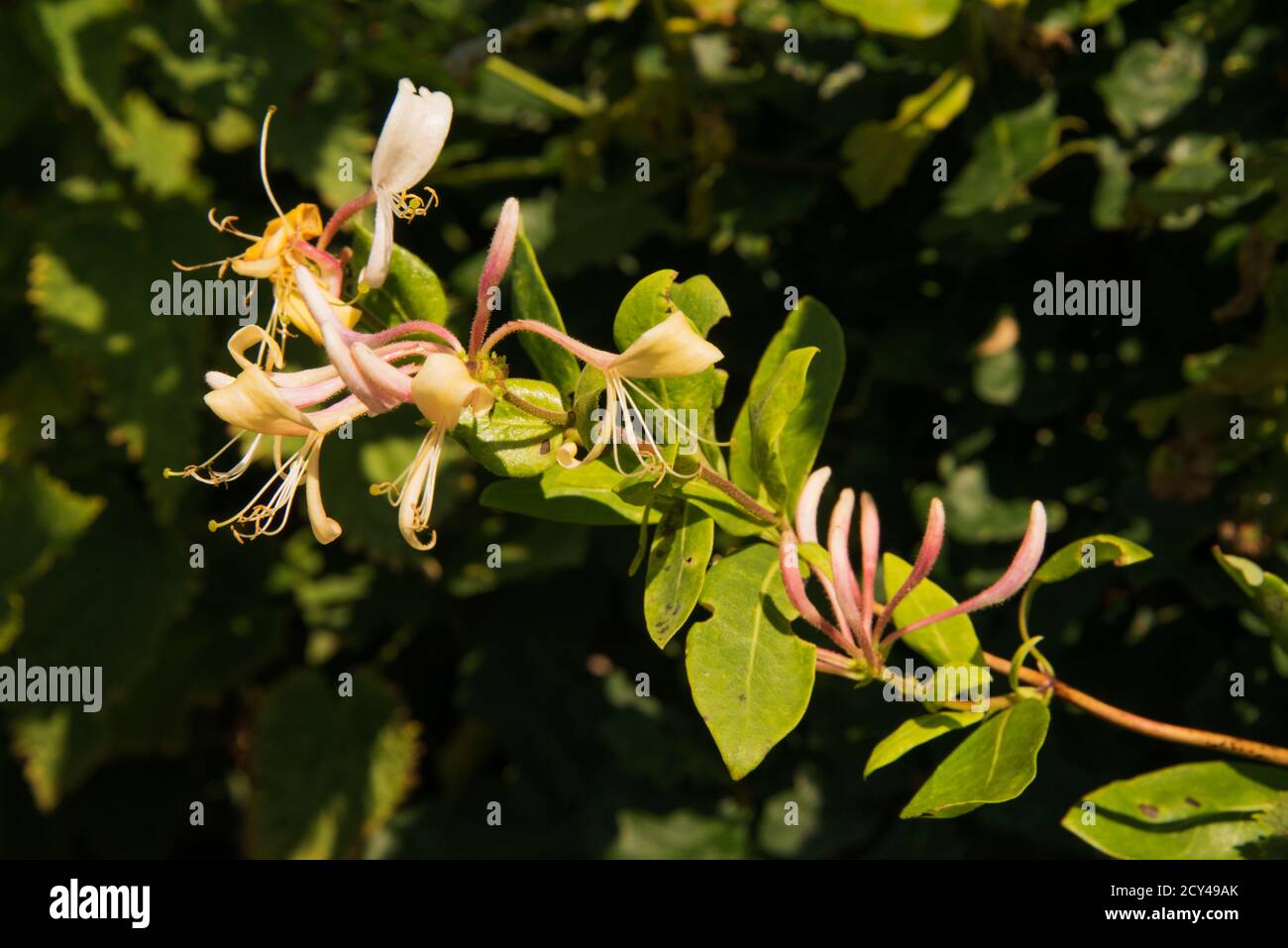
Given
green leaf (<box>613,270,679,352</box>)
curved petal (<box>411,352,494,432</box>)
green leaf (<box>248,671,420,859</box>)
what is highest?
green leaf (<box>613,270,679,352</box>)

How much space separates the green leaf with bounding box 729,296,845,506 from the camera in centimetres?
66

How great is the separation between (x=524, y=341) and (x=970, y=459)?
577mm

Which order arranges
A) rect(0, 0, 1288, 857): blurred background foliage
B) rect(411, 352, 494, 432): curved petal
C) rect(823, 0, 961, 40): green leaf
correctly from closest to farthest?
rect(411, 352, 494, 432): curved petal < rect(823, 0, 961, 40): green leaf < rect(0, 0, 1288, 857): blurred background foliage

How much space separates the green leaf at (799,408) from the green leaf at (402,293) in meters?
0.17

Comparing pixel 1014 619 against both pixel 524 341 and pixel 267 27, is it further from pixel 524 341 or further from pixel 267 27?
pixel 267 27

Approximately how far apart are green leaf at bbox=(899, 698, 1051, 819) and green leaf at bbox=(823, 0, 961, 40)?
52cm

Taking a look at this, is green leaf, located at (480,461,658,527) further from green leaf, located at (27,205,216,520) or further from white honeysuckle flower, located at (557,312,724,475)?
green leaf, located at (27,205,216,520)

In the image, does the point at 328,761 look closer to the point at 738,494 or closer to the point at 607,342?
the point at 607,342

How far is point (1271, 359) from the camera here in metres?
0.85

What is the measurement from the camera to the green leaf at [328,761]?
1.52 m

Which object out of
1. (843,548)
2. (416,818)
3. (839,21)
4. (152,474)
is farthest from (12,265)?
(843,548)
